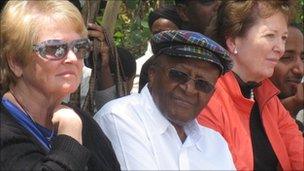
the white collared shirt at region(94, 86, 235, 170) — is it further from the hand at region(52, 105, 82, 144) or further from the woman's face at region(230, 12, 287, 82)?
the woman's face at region(230, 12, 287, 82)

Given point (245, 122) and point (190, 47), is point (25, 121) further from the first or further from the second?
point (245, 122)

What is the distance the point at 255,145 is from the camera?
341 cm

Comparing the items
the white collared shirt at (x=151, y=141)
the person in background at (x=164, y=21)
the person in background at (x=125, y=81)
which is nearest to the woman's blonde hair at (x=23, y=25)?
the white collared shirt at (x=151, y=141)

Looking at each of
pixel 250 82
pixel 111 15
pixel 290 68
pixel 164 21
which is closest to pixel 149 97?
pixel 250 82

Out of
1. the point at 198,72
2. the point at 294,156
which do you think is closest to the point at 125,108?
the point at 198,72

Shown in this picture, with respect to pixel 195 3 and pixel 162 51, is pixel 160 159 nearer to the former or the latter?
pixel 162 51

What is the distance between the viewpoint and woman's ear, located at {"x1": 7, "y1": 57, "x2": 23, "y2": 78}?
2.59 m

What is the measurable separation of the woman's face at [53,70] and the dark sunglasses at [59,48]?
0.01 metres

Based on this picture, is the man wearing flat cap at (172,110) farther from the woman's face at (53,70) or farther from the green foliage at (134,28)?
the green foliage at (134,28)

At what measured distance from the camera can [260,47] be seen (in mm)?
3385

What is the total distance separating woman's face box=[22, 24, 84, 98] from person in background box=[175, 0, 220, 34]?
6.56 ft

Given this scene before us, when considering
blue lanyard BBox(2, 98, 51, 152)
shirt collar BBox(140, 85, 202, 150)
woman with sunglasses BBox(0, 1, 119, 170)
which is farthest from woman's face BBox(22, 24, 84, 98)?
shirt collar BBox(140, 85, 202, 150)

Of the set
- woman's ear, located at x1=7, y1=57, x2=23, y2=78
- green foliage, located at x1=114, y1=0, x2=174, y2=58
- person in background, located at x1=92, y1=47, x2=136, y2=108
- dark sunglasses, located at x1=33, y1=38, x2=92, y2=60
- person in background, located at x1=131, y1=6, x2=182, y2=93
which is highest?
dark sunglasses, located at x1=33, y1=38, x2=92, y2=60

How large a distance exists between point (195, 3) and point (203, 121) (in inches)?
61.6
